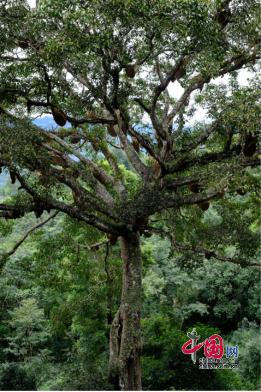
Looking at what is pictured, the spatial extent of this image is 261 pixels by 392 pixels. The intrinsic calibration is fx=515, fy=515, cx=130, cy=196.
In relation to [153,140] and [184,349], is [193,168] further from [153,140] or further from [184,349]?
[184,349]

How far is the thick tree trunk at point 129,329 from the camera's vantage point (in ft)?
24.4

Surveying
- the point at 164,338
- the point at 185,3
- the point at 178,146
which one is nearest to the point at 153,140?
the point at 178,146

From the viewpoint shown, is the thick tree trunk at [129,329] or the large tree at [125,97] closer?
the large tree at [125,97]

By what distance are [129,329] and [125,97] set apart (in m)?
3.37

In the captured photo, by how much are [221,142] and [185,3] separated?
12.1ft

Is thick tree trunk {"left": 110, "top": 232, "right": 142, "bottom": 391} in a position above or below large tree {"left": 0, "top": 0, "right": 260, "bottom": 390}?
below

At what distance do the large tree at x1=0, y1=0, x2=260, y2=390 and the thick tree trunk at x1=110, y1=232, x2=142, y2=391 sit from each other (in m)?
0.02

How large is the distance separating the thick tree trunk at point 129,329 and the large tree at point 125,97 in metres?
0.02

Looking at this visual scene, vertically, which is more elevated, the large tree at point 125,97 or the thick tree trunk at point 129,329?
the large tree at point 125,97

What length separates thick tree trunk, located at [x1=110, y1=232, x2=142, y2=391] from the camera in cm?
743

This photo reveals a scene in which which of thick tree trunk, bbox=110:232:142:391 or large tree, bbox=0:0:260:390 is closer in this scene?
large tree, bbox=0:0:260:390

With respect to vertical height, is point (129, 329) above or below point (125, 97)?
below

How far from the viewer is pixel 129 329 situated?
298 inches

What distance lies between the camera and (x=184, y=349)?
34.8 ft
